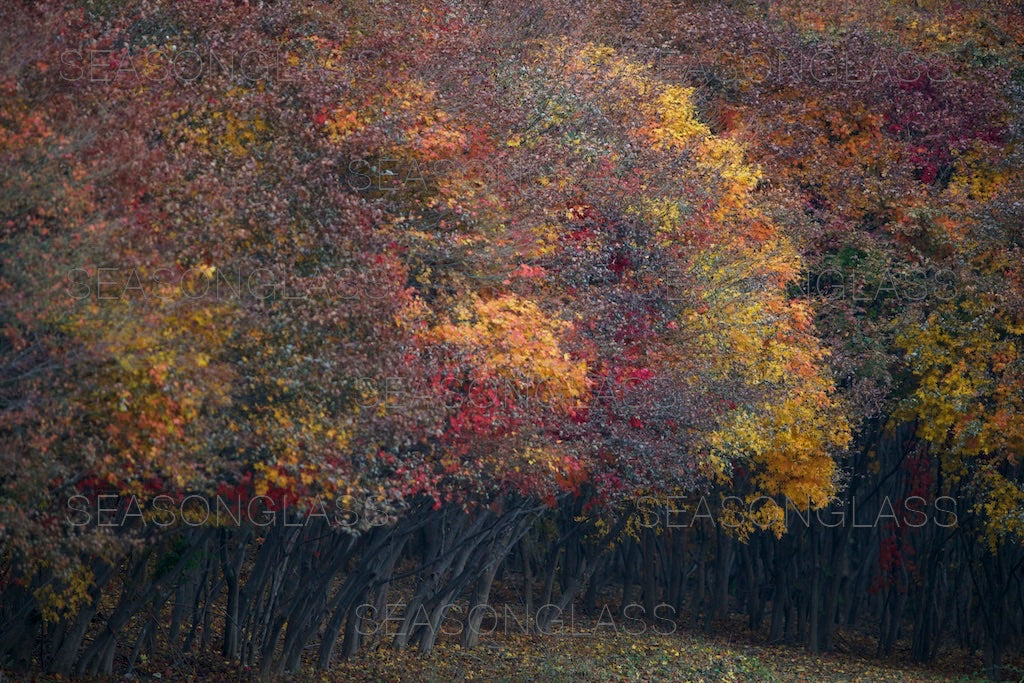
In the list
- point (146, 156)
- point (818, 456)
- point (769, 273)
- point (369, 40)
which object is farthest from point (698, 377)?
point (146, 156)

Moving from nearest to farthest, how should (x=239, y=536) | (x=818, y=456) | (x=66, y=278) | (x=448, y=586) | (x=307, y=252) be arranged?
(x=66, y=278)
(x=307, y=252)
(x=239, y=536)
(x=448, y=586)
(x=818, y=456)

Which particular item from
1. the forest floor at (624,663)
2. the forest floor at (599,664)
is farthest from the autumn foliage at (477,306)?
the forest floor at (624,663)

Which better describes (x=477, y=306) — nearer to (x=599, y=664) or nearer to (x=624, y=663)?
(x=599, y=664)

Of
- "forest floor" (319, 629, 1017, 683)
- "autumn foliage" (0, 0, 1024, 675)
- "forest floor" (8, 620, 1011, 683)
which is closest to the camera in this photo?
"autumn foliage" (0, 0, 1024, 675)

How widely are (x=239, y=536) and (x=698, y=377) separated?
339 inches

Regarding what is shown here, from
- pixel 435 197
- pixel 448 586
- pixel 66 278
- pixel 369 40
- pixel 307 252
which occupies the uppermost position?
pixel 369 40

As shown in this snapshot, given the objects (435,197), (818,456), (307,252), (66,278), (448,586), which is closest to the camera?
(66,278)

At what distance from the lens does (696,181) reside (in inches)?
970

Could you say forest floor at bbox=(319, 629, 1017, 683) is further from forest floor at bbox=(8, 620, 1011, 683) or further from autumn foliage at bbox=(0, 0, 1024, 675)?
autumn foliage at bbox=(0, 0, 1024, 675)

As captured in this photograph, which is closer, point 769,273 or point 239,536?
point 239,536

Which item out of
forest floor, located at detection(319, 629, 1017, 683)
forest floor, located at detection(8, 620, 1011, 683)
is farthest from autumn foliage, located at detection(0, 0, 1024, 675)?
forest floor, located at detection(319, 629, 1017, 683)

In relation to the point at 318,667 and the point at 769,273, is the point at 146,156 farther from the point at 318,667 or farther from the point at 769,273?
the point at 769,273

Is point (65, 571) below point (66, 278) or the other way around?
below

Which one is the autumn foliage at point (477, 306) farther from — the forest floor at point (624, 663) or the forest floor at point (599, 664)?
the forest floor at point (624, 663)
